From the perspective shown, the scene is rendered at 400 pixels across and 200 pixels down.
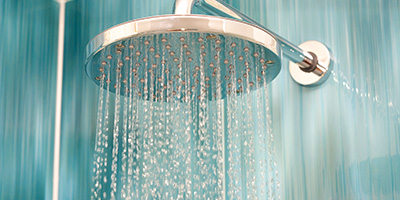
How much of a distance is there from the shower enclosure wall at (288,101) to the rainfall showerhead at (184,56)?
0.29 metres

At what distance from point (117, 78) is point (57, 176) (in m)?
0.79

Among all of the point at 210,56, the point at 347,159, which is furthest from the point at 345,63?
the point at 210,56

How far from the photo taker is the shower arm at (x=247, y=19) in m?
0.87

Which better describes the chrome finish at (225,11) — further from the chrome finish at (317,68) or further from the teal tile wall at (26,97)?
the teal tile wall at (26,97)

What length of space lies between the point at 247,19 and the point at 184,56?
244 mm

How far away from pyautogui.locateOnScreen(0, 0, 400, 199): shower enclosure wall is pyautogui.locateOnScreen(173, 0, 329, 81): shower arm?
53mm

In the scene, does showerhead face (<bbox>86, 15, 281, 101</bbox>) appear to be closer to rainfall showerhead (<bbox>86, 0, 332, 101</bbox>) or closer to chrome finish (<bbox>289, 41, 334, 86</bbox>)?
rainfall showerhead (<bbox>86, 0, 332, 101</bbox>)

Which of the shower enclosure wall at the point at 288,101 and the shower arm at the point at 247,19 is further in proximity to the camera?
the shower enclosure wall at the point at 288,101

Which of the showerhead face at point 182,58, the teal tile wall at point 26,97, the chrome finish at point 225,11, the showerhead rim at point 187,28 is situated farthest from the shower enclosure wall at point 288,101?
the showerhead rim at point 187,28

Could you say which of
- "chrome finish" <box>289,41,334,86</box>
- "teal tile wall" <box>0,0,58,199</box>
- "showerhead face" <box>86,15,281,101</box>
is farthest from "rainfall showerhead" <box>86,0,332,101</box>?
"teal tile wall" <box>0,0,58,199</box>

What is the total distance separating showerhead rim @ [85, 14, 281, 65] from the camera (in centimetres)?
71

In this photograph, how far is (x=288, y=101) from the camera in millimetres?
1312

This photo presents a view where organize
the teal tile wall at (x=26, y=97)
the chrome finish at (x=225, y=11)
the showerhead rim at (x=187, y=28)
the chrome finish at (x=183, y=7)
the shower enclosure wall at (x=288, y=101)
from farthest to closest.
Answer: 1. the teal tile wall at (x=26, y=97)
2. the shower enclosure wall at (x=288, y=101)
3. the chrome finish at (x=225, y=11)
4. the chrome finish at (x=183, y=7)
5. the showerhead rim at (x=187, y=28)

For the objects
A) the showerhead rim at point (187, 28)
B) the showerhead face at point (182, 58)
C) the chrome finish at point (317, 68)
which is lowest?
the showerhead face at point (182, 58)
